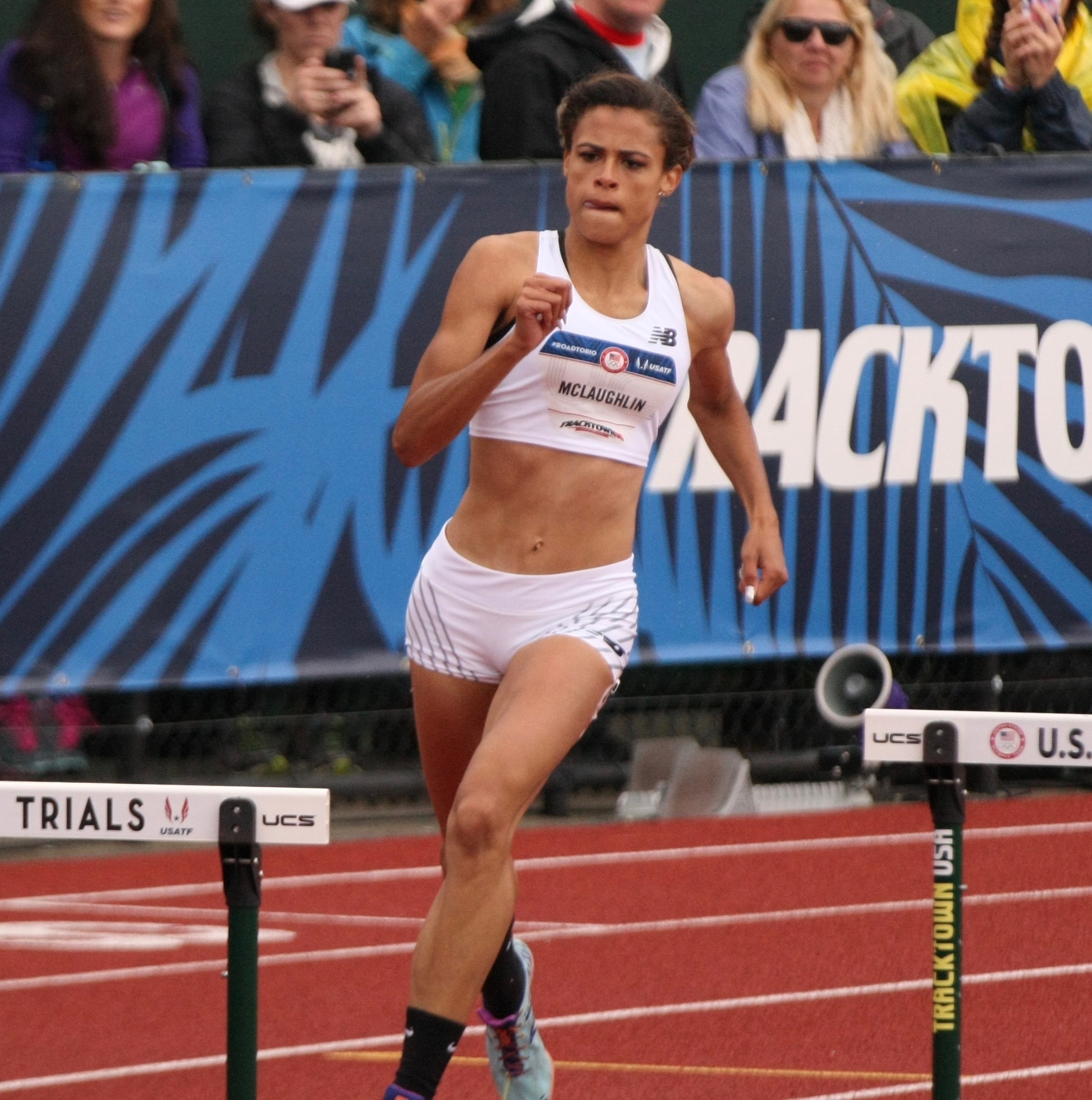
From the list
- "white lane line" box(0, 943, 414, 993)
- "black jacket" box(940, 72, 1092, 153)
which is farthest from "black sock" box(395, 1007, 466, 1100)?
"black jacket" box(940, 72, 1092, 153)

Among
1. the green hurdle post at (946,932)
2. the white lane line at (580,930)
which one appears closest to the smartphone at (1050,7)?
the white lane line at (580,930)

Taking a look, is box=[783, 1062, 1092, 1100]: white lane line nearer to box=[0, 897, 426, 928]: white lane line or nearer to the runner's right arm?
the runner's right arm

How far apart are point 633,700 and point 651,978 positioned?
238 cm

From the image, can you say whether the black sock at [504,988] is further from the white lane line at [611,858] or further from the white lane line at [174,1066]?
the white lane line at [611,858]

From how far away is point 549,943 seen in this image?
657 centimetres

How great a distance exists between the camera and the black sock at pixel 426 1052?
12.9ft

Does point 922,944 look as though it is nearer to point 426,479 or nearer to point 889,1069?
point 889,1069

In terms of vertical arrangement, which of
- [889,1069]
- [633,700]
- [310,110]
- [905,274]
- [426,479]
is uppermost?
[310,110]

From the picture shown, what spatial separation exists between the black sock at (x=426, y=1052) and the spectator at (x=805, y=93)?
195 inches

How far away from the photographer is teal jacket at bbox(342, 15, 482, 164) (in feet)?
27.1

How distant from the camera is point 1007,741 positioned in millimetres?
3707

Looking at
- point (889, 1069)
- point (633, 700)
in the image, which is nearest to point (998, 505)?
point (633, 700)

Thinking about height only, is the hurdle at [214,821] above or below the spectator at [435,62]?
below

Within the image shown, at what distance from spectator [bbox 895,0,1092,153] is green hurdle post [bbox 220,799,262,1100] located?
19.7ft
